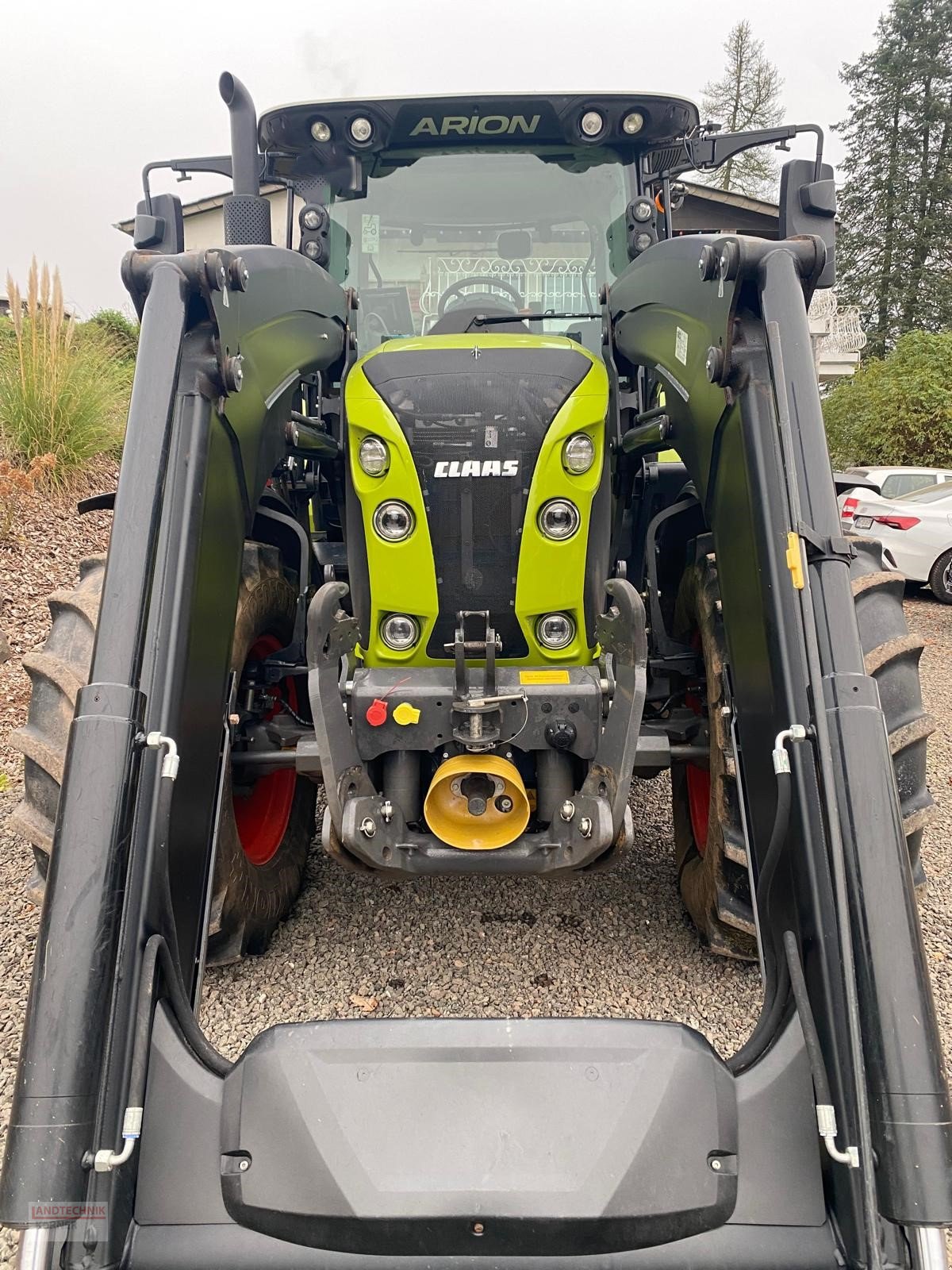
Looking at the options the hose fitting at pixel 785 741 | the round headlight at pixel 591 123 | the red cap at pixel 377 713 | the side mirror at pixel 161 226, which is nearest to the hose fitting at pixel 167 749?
the red cap at pixel 377 713

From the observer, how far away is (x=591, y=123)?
2.99m

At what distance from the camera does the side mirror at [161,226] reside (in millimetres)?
2650

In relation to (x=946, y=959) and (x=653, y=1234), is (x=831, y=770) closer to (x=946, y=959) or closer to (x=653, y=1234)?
(x=653, y=1234)

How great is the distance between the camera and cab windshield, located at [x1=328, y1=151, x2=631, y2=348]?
318cm

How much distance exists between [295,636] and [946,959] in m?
2.46

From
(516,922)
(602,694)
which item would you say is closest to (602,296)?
(602,694)

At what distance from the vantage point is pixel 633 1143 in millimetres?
1379

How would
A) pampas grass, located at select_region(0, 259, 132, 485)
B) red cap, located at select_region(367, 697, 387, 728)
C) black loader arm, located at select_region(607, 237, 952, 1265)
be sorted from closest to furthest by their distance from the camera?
black loader arm, located at select_region(607, 237, 952, 1265)
red cap, located at select_region(367, 697, 387, 728)
pampas grass, located at select_region(0, 259, 132, 485)

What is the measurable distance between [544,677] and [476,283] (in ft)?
5.51

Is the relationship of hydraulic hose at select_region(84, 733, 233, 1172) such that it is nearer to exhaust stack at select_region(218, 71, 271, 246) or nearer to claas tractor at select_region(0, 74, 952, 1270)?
claas tractor at select_region(0, 74, 952, 1270)

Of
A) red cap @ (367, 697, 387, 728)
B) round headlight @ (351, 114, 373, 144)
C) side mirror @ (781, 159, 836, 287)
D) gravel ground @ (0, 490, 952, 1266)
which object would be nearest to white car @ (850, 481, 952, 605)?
gravel ground @ (0, 490, 952, 1266)

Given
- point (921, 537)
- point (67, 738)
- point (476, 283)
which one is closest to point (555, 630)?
point (67, 738)

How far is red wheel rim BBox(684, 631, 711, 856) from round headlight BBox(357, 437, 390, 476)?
1193 millimetres

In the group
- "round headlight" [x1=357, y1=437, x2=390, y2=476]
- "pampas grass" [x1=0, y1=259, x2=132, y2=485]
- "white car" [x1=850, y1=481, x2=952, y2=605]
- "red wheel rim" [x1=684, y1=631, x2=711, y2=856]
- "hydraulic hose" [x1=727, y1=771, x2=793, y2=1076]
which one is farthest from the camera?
"white car" [x1=850, y1=481, x2=952, y2=605]
